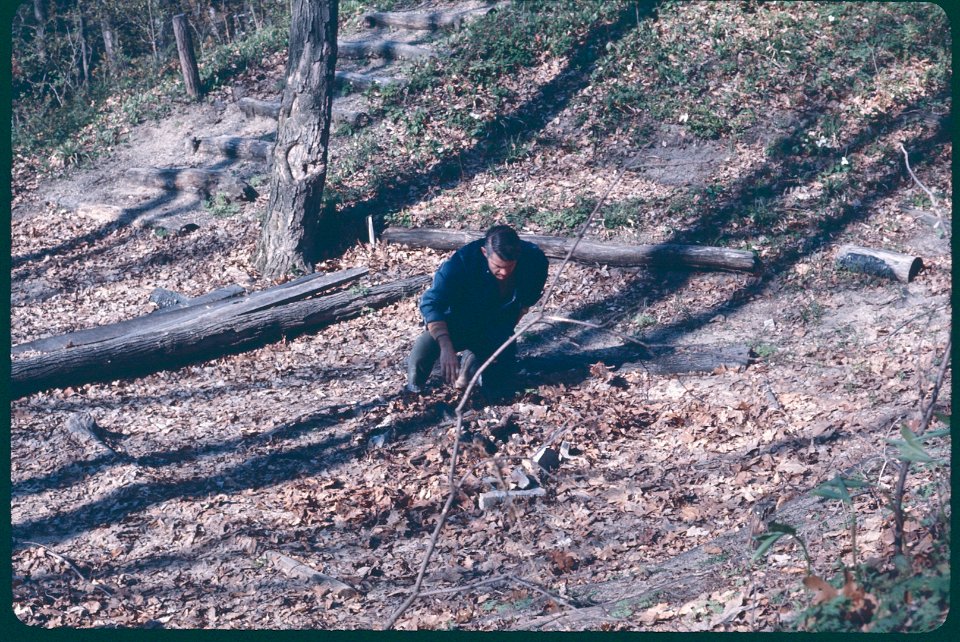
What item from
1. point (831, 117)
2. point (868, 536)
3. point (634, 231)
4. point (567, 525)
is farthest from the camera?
point (831, 117)

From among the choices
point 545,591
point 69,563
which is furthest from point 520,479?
point 69,563

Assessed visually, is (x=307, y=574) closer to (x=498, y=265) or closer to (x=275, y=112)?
(x=498, y=265)

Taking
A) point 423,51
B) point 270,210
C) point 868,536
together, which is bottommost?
point 868,536

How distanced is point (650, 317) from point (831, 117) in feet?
13.0

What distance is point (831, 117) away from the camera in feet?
29.9

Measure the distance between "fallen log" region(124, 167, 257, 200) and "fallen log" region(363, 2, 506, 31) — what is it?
431 centimetres

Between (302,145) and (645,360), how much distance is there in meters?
4.43

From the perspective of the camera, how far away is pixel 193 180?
1038 centimetres

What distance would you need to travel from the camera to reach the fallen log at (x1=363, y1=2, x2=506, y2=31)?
40.1ft

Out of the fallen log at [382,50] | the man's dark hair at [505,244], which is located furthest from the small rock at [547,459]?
the fallen log at [382,50]

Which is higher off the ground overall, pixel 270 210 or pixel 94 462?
pixel 270 210

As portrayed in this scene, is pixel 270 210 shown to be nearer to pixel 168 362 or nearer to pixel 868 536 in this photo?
pixel 168 362

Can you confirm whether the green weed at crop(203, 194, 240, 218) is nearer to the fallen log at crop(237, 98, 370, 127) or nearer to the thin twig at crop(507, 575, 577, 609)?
the fallen log at crop(237, 98, 370, 127)

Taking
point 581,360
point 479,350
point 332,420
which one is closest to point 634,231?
point 581,360
